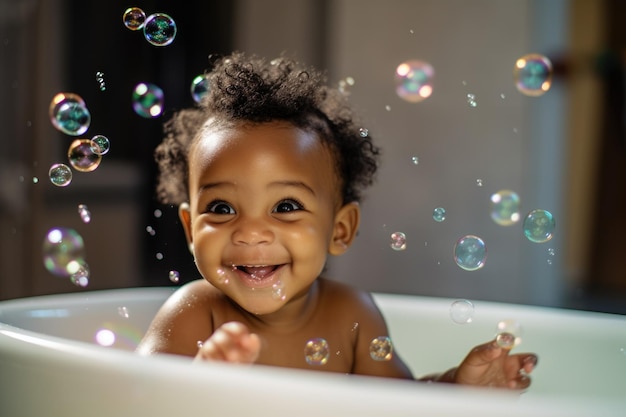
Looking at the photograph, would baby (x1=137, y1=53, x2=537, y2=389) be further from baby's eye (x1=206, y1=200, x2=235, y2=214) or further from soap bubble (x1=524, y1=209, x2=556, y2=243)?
soap bubble (x1=524, y1=209, x2=556, y2=243)

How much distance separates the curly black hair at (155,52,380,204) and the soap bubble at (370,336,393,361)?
0.20 meters

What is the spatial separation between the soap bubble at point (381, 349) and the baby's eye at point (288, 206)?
207mm

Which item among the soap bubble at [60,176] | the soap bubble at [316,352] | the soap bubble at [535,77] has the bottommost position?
the soap bubble at [316,352]

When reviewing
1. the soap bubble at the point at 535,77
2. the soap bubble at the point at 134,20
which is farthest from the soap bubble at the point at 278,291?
the soap bubble at the point at 535,77

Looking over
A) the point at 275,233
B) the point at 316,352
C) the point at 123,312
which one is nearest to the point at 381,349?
the point at 316,352

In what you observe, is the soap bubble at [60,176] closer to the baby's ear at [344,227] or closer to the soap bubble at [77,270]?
the soap bubble at [77,270]

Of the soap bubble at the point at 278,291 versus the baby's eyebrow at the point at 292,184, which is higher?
the baby's eyebrow at the point at 292,184

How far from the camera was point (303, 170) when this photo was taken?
1022mm

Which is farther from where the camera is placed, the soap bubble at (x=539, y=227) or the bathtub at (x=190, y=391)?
the soap bubble at (x=539, y=227)

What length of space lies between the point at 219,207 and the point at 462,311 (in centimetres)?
41

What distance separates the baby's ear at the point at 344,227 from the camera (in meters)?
1.13

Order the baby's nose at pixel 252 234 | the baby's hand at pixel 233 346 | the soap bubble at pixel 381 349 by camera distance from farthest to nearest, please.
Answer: the soap bubble at pixel 381 349
the baby's nose at pixel 252 234
the baby's hand at pixel 233 346

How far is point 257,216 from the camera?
982 mm

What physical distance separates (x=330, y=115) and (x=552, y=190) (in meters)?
2.01
